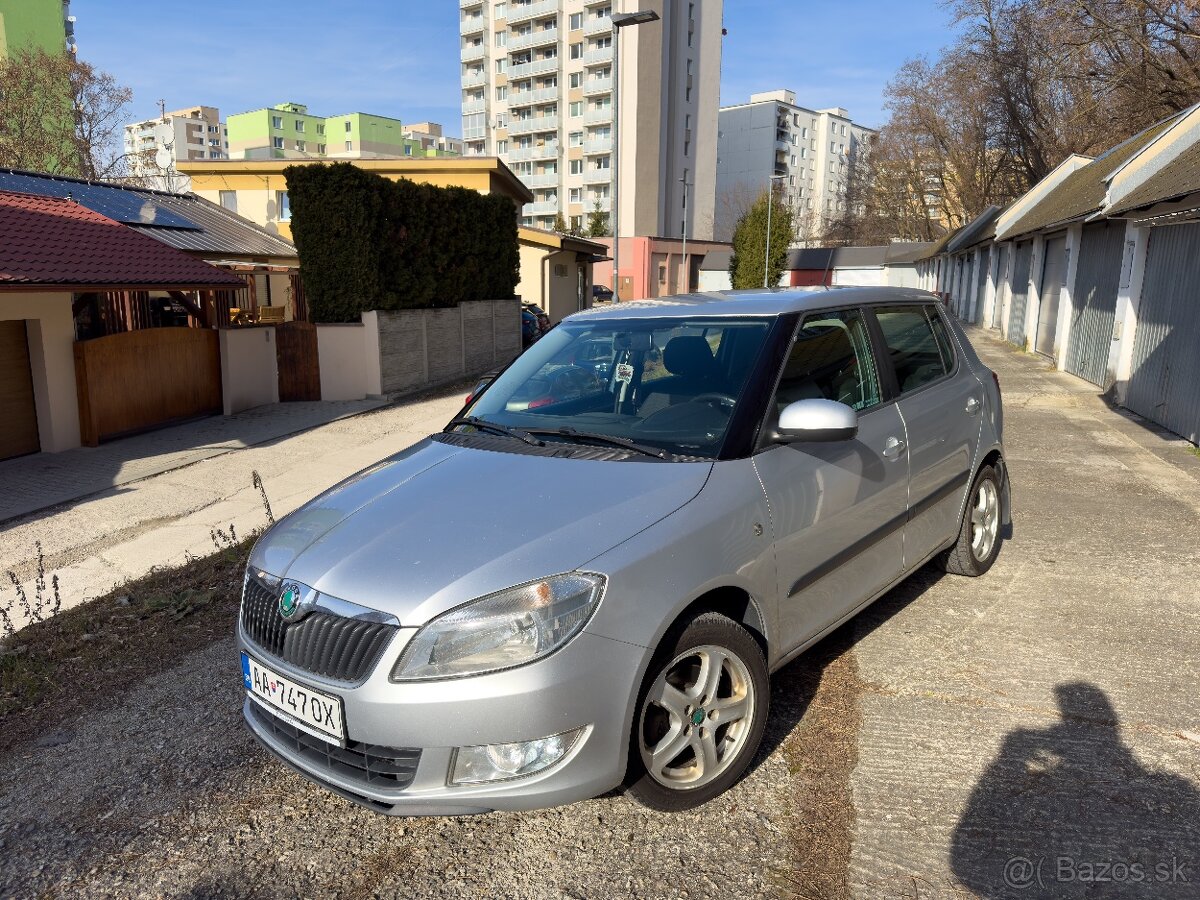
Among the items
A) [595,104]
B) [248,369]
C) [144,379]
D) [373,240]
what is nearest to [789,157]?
[595,104]

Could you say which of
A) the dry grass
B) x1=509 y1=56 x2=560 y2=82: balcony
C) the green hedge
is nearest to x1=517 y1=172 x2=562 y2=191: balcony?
x1=509 y1=56 x2=560 y2=82: balcony

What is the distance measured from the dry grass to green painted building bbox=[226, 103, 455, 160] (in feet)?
307

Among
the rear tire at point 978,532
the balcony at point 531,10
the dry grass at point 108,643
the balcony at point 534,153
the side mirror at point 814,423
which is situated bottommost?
the dry grass at point 108,643

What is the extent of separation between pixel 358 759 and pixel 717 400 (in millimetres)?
1888

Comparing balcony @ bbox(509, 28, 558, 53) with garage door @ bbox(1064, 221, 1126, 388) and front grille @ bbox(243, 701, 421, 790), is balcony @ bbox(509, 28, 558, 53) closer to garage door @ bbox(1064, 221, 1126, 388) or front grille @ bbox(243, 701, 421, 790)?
garage door @ bbox(1064, 221, 1126, 388)

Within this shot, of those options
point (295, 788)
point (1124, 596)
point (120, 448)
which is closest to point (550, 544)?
point (295, 788)

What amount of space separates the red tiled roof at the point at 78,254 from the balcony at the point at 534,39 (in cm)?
6234

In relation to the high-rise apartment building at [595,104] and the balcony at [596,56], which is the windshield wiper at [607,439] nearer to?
the high-rise apartment building at [595,104]

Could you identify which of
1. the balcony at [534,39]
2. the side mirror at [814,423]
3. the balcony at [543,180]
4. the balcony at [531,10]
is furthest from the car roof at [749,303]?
the balcony at [531,10]

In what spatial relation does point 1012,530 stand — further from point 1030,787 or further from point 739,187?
point 739,187

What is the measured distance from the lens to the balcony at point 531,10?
67.8m

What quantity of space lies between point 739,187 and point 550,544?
9210cm

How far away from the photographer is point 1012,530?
6.39 metres

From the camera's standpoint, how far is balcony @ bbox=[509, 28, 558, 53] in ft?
224
